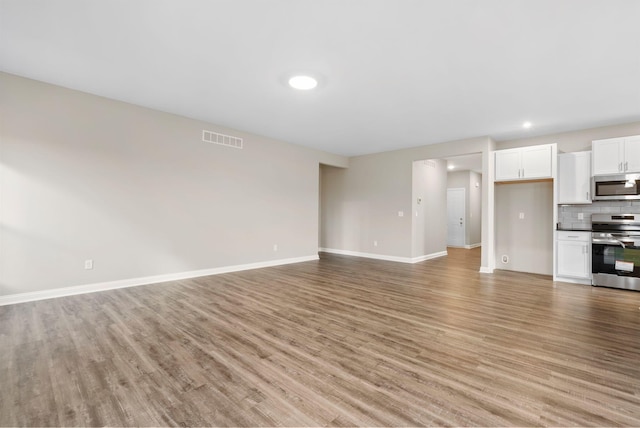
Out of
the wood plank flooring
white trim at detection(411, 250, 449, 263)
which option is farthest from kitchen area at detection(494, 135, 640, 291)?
white trim at detection(411, 250, 449, 263)

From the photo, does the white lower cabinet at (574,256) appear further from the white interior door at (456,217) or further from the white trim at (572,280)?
the white interior door at (456,217)

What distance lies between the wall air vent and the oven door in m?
6.40

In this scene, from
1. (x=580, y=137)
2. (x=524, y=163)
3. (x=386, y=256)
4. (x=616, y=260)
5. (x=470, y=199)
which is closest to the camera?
(x=616, y=260)

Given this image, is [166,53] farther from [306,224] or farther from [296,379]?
[306,224]

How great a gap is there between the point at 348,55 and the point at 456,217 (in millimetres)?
8467

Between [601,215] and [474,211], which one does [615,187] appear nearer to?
[601,215]

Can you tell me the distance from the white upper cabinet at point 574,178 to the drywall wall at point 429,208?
268 cm

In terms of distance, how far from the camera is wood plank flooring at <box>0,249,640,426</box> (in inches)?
62.6

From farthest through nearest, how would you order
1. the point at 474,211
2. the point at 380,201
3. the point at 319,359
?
the point at 474,211 < the point at 380,201 < the point at 319,359

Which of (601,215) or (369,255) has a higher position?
(601,215)

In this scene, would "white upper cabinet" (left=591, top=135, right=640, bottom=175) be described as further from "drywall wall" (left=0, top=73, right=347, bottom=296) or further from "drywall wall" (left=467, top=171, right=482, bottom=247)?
"drywall wall" (left=0, top=73, right=347, bottom=296)

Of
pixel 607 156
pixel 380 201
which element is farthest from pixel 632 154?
pixel 380 201

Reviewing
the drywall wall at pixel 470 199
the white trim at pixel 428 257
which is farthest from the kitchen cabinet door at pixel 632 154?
the drywall wall at pixel 470 199

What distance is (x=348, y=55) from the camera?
2.93 meters
